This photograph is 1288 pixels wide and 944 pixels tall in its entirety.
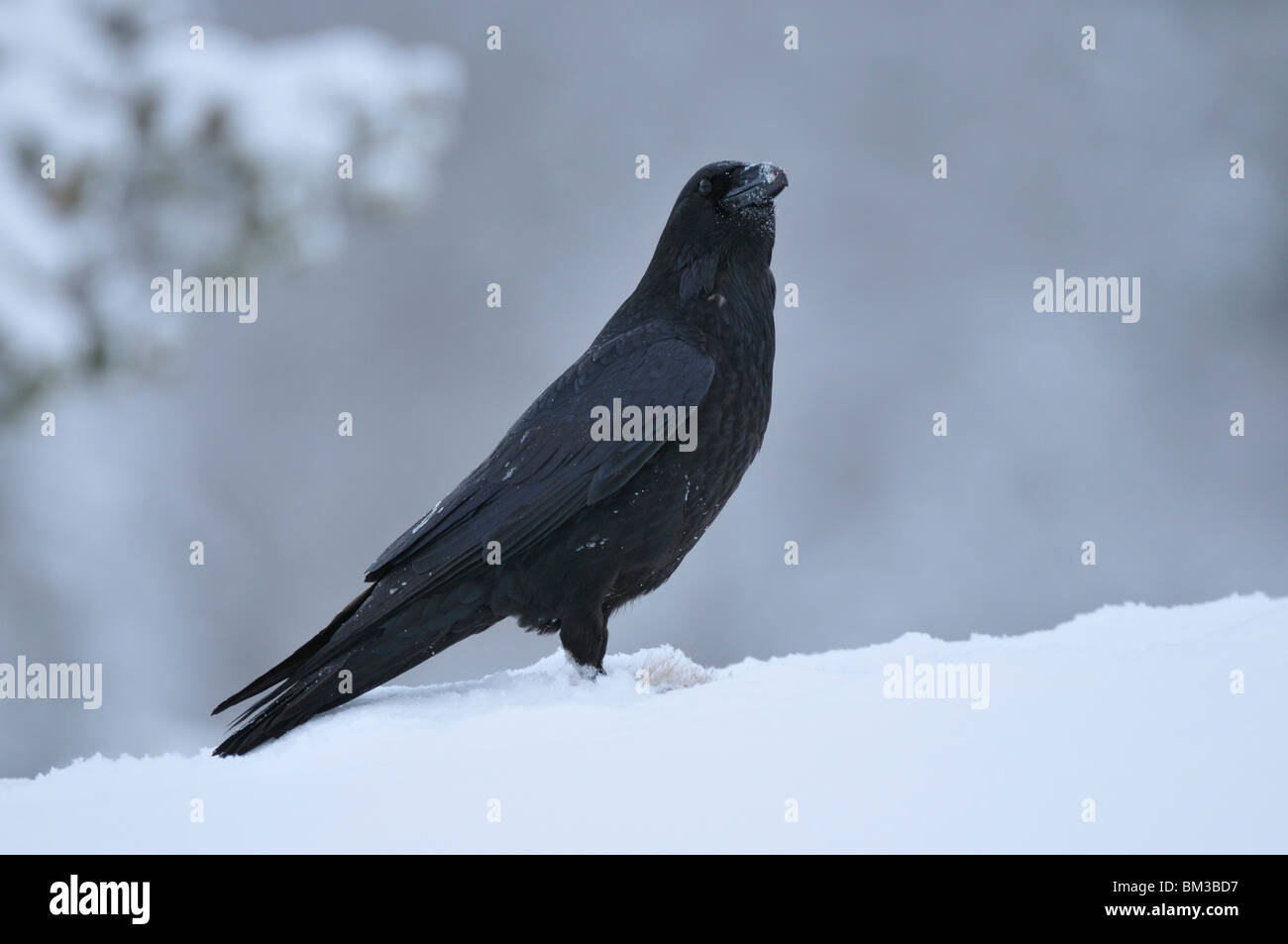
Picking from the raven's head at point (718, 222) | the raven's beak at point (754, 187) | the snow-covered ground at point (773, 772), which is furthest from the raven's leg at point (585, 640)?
the raven's beak at point (754, 187)

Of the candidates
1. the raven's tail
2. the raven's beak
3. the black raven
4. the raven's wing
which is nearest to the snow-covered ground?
the raven's tail

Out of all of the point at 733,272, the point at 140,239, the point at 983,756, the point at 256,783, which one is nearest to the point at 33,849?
the point at 256,783

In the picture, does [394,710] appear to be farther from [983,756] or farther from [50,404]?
[50,404]

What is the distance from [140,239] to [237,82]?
925 mm

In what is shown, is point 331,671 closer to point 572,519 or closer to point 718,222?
point 572,519

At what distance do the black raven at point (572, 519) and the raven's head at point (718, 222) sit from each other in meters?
0.17

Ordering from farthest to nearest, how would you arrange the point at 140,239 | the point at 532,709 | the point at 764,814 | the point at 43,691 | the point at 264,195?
the point at 43,691 < the point at 140,239 < the point at 264,195 < the point at 532,709 < the point at 764,814

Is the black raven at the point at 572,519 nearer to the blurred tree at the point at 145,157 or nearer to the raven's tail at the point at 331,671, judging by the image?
the raven's tail at the point at 331,671

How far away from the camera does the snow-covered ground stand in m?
2.31

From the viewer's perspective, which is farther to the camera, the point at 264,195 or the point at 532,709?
the point at 264,195

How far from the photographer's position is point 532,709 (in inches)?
124

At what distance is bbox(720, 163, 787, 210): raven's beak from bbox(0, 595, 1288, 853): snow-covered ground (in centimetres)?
155

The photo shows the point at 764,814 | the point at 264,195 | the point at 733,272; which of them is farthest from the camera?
the point at 264,195

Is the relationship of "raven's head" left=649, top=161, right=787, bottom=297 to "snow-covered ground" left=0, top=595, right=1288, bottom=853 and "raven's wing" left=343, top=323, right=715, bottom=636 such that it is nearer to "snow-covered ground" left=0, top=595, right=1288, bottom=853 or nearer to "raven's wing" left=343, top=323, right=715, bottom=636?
"raven's wing" left=343, top=323, right=715, bottom=636
